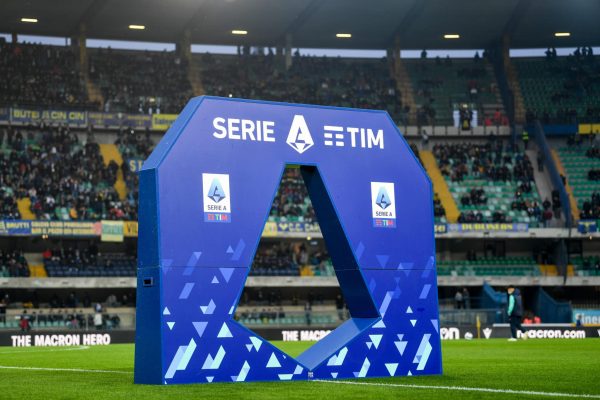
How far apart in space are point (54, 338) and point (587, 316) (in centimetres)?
2654

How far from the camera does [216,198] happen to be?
559 inches

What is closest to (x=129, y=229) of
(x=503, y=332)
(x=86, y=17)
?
(x=86, y=17)

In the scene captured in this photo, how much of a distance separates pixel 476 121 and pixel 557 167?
6.18 meters

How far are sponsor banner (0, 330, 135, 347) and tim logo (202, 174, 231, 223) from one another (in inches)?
1071

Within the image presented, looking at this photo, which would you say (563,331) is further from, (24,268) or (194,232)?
(194,232)

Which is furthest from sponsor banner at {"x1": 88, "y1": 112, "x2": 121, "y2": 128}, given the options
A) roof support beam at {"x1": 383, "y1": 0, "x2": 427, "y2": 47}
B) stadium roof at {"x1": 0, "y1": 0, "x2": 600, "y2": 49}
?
roof support beam at {"x1": 383, "y1": 0, "x2": 427, "y2": 47}

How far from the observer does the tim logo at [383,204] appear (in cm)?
1554

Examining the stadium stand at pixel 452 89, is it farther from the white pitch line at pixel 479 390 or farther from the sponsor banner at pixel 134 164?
the white pitch line at pixel 479 390

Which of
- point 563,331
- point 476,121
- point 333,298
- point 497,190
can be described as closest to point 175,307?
point 563,331

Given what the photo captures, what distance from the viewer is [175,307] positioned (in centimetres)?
1341

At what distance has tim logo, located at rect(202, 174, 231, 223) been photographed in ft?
46.2

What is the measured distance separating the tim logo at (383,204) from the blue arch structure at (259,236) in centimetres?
2

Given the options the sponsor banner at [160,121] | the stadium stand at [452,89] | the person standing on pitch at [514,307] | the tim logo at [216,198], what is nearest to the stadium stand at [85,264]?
the sponsor banner at [160,121]

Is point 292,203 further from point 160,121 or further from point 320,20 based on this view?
point 320,20
